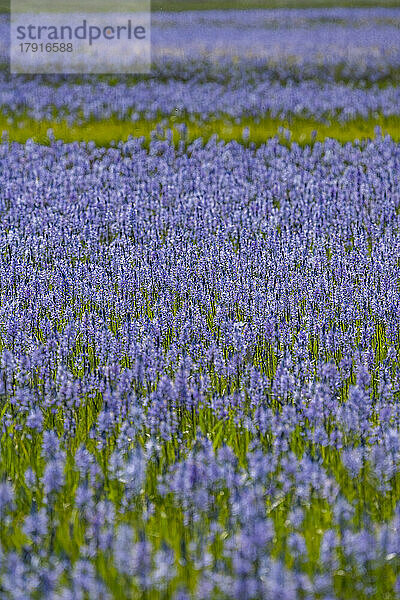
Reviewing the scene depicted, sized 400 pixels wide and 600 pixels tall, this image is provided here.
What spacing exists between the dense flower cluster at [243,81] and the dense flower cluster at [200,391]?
21.2 ft

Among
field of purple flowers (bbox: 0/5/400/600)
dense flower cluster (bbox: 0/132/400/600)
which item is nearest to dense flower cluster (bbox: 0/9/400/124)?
field of purple flowers (bbox: 0/5/400/600)

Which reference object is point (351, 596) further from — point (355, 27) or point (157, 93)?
point (355, 27)

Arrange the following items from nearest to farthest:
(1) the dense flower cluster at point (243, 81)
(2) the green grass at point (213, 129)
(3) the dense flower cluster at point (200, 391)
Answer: (3) the dense flower cluster at point (200, 391), (2) the green grass at point (213, 129), (1) the dense flower cluster at point (243, 81)

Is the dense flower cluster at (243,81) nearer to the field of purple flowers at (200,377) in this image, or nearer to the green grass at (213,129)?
the green grass at (213,129)

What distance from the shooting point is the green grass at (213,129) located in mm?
13164

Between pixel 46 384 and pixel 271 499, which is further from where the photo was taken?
pixel 46 384

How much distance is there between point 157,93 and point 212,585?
15.7m

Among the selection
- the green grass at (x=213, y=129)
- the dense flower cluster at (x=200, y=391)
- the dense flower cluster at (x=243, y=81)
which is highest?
the dense flower cluster at (x=243, y=81)

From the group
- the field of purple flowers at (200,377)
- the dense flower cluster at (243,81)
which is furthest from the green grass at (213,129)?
the field of purple flowers at (200,377)

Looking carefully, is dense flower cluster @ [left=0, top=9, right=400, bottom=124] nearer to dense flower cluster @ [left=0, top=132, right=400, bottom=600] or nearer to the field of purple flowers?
the field of purple flowers

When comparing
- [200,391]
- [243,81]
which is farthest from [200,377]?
[243,81]

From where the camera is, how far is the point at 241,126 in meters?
14.5

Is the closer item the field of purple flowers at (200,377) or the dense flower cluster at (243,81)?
the field of purple flowers at (200,377)

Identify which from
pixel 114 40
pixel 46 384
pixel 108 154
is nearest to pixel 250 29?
pixel 114 40
